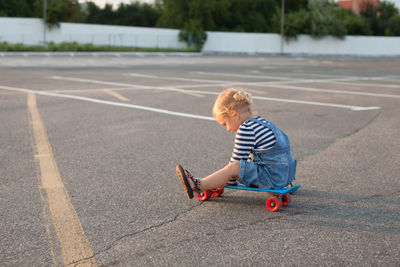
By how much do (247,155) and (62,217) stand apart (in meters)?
1.57

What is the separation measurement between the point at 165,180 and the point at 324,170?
174cm

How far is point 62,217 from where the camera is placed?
3840 millimetres

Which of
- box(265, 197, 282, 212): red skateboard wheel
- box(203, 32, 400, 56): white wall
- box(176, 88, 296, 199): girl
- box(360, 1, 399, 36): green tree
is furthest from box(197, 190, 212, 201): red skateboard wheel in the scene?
box(360, 1, 399, 36): green tree

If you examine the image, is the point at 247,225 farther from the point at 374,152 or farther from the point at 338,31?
the point at 338,31

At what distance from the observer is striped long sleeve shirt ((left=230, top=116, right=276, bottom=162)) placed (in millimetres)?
4055

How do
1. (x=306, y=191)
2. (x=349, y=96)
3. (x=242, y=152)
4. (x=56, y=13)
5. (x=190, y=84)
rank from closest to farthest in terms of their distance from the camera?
1. (x=242, y=152)
2. (x=306, y=191)
3. (x=349, y=96)
4. (x=190, y=84)
5. (x=56, y=13)

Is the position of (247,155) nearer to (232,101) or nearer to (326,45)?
(232,101)

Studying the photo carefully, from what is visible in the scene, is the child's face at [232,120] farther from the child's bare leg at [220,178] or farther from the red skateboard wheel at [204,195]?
the red skateboard wheel at [204,195]

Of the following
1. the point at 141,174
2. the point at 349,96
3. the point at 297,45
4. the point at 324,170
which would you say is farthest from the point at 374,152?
the point at 297,45

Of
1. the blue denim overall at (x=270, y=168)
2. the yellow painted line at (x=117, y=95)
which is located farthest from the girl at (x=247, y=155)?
the yellow painted line at (x=117, y=95)

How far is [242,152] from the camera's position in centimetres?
407

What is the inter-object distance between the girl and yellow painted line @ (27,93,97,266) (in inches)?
37.7

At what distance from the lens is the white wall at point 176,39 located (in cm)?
4400

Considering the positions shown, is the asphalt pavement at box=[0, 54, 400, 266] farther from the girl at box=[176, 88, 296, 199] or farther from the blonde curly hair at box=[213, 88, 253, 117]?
the blonde curly hair at box=[213, 88, 253, 117]
